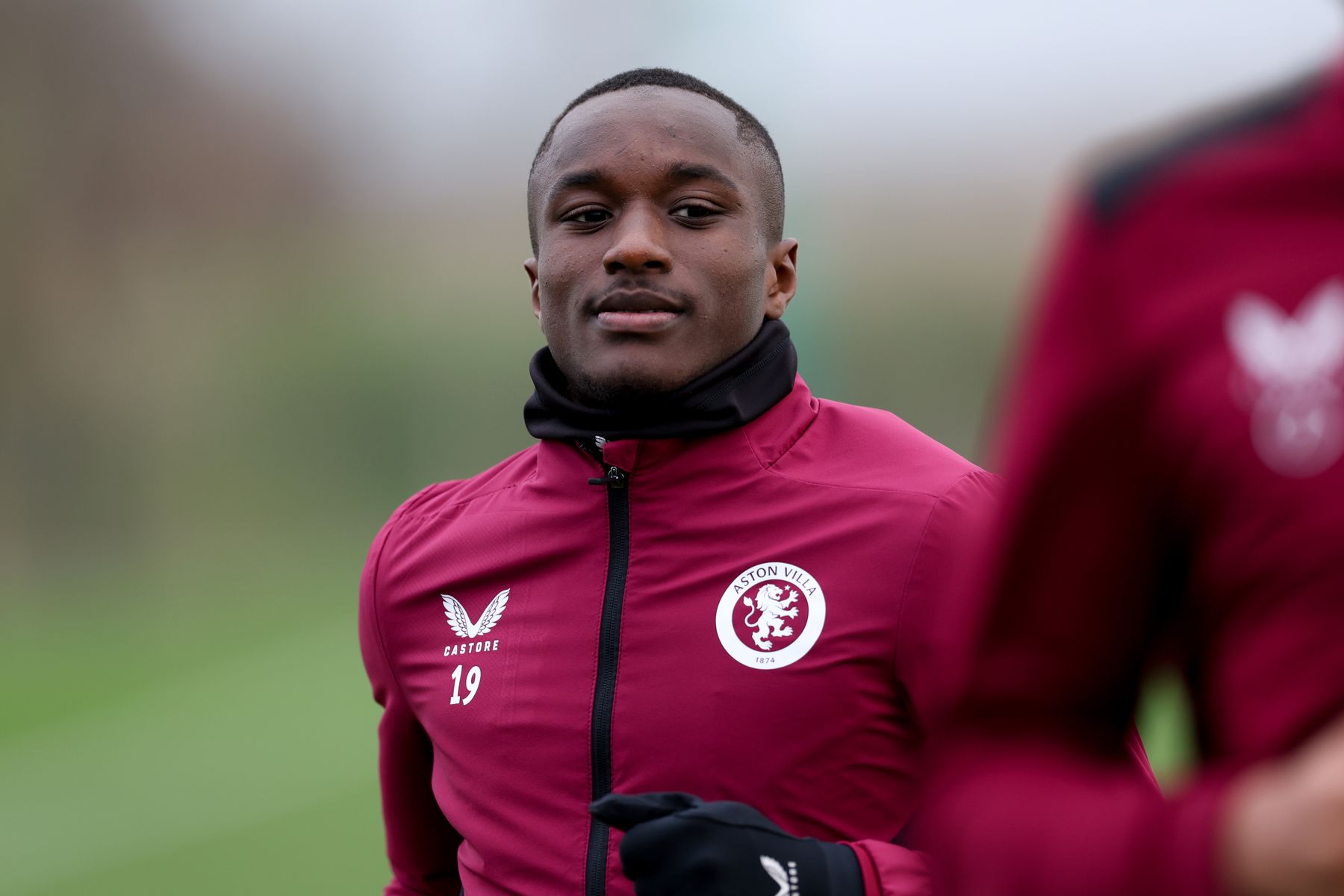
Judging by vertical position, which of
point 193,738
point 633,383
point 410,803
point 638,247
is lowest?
point 193,738

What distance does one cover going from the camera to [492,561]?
5.70 feet

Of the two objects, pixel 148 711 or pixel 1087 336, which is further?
pixel 148 711

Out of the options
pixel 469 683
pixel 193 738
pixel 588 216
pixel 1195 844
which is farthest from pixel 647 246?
pixel 193 738

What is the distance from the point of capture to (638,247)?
164 centimetres

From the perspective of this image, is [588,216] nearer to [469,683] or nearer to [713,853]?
[469,683]

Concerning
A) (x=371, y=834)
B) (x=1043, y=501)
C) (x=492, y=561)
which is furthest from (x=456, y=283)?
(x=1043, y=501)

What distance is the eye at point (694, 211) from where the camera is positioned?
5.59 ft

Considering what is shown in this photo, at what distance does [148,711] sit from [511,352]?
15.9 feet

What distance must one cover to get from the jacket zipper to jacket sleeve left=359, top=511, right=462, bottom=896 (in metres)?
0.35

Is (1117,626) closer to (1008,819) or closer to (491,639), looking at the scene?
(1008,819)

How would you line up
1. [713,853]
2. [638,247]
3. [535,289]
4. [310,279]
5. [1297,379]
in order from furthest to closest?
[310,279], [535,289], [638,247], [713,853], [1297,379]

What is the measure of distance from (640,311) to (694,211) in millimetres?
143

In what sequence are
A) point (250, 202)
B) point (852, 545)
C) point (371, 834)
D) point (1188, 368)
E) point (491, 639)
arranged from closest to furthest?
point (1188, 368), point (852, 545), point (491, 639), point (371, 834), point (250, 202)

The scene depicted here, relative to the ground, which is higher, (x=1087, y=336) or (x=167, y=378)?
(x=167, y=378)
